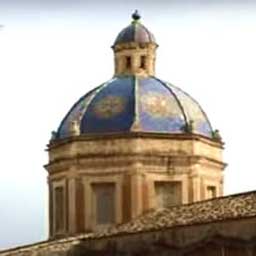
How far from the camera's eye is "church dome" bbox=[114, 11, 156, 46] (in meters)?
44.8

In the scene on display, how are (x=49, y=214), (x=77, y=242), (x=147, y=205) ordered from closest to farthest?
(x=77, y=242) < (x=147, y=205) < (x=49, y=214)

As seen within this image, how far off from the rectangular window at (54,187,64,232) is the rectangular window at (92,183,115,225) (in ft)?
5.93

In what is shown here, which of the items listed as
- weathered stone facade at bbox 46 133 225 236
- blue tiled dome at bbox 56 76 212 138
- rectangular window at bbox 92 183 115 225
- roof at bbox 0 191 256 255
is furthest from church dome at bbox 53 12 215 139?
roof at bbox 0 191 256 255

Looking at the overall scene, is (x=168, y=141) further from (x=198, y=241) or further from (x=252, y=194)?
(x=198, y=241)

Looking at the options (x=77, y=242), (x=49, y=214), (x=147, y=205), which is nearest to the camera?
(x=77, y=242)

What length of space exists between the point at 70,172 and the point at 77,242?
19.2 feet

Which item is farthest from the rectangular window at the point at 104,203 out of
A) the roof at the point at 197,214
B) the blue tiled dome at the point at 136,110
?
the roof at the point at 197,214

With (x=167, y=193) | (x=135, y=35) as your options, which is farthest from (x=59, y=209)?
(x=135, y=35)

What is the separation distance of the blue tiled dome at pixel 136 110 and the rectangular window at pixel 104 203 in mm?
1940

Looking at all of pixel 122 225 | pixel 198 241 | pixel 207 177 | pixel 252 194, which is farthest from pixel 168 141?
pixel 198 241

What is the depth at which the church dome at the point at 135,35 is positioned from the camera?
4484 cm

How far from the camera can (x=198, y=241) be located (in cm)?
3238

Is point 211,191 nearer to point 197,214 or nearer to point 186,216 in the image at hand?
point 186,216

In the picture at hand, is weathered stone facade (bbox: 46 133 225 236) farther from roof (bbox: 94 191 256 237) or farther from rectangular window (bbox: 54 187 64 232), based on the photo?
roof (bbox: 94 191 256 237)
